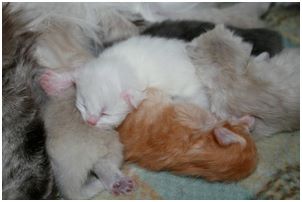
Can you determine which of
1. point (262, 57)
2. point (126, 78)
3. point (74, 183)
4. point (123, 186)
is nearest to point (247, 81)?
point (262, 57)

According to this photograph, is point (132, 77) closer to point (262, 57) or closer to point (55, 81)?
point (55, 81)

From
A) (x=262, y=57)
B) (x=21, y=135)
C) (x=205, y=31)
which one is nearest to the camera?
(x=21, y=135)

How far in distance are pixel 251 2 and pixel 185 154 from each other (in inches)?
33.6

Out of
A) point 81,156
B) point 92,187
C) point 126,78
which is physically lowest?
point 92,187

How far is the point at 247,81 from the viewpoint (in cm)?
160

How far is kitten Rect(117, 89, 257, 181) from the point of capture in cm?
150

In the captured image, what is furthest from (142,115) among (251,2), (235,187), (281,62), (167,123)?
(251,2)

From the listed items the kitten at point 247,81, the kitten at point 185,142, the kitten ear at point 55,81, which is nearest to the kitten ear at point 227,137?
the kitten at point 185,142

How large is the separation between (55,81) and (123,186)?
392mm

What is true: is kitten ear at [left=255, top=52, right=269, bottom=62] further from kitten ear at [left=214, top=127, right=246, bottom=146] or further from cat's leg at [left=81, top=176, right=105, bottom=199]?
cat's leg at [left=81, top=176, right=105, bottom=199]

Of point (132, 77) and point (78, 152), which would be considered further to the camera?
point (132, 77)

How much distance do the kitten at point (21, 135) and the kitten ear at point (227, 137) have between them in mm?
498

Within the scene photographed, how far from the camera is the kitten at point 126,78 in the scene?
5.09ft

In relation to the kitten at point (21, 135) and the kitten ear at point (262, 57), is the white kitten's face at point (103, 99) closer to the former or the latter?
the kitten at point (21, 135)
